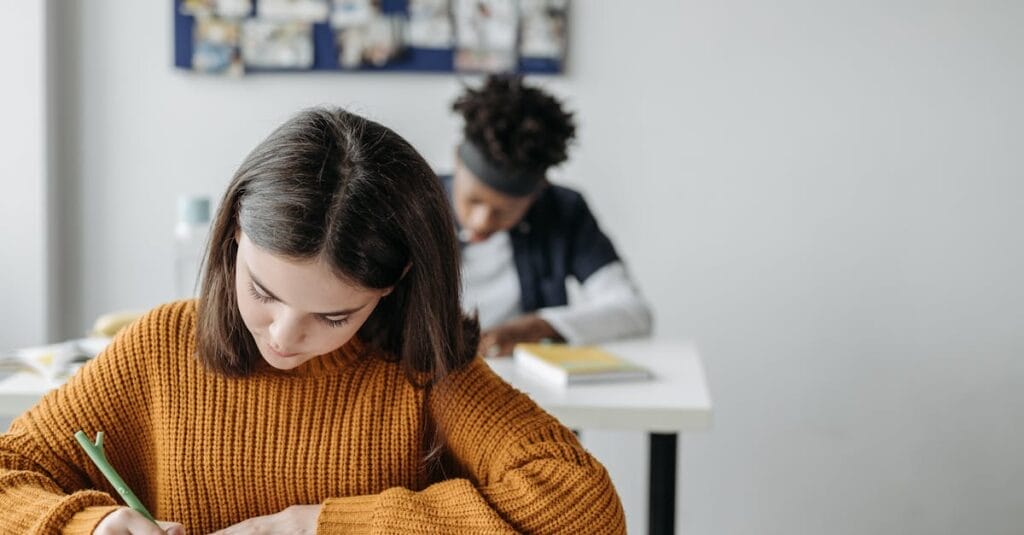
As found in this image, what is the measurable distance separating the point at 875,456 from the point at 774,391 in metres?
0.31

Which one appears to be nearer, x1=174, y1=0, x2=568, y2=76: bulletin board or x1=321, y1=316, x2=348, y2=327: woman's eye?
x1=321, y1=316, x2=348, y2=327: woman's eye

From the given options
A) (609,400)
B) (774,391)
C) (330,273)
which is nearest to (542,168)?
(609,400)

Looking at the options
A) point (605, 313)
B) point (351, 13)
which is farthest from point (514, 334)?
point (351, 13)

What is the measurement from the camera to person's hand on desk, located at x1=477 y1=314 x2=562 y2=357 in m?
1.83

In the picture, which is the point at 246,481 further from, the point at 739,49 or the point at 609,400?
the point at 739,49

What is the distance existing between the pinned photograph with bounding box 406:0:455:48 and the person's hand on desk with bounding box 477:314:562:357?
0.97 m

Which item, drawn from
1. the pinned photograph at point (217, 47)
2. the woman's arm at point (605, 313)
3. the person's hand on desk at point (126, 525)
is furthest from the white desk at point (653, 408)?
the pinned photograph at point (217, 47)

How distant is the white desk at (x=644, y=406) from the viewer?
4.72ft

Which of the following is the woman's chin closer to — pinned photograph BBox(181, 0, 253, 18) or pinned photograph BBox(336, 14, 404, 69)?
pinned photograph BBox(336, 14, 404, 69)

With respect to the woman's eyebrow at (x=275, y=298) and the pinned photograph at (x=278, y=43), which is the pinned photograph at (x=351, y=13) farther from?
the woman's eyebrow at (x=275, y=298)

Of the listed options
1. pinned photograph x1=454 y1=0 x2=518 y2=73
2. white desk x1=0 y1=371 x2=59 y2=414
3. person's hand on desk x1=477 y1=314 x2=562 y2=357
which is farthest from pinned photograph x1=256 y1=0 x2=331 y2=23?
white desk x1=0 y1=371 x2=59 y2=414

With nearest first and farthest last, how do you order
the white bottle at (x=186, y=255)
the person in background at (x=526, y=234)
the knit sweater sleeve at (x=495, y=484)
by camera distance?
the knit sweater sleeve at (x=495, y=484) < the person in background at (x=526, y=234) < the white bottle at (x=186, y=255)

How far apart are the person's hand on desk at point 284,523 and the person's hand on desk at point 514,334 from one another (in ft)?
2.73

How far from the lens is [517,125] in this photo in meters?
2.02
